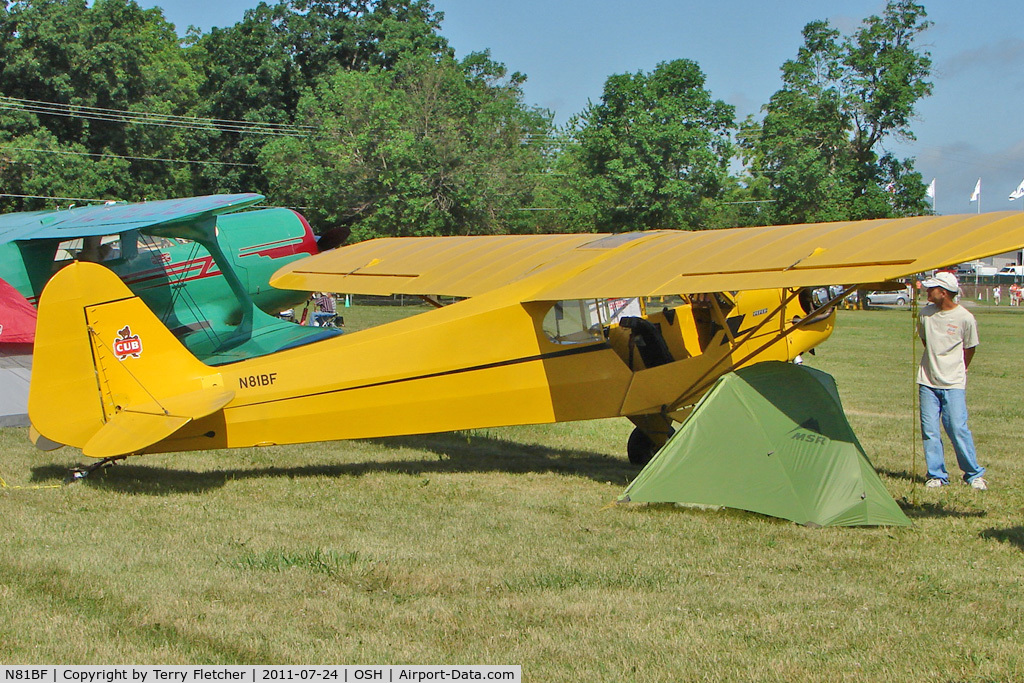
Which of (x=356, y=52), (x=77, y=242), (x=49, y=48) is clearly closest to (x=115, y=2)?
(x=49, y=48)

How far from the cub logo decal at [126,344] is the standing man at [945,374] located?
18.8 feet

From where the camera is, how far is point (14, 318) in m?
9.71

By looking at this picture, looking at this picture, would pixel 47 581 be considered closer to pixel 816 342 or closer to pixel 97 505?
pixel 97 505

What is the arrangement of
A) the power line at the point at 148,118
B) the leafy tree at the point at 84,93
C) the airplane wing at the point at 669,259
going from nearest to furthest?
the airplane wing at the point at 669,259, the leafy tree at the point at 84,93, the power line at the point at 148,118

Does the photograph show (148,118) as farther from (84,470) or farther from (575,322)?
(575,322)

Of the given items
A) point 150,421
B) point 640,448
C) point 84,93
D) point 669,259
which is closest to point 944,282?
point 669,259

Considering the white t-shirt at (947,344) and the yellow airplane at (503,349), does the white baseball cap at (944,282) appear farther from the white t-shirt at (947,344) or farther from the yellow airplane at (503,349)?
the yellow airplane at (503,349)

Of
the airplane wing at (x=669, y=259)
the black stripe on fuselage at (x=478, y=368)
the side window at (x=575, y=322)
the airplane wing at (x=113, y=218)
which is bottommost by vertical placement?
the black stripe on fuselage at (x=478, y=368)

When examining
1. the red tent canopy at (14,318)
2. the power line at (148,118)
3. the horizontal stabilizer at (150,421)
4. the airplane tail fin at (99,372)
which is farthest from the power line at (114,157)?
the horizontal stabilizer at (150,421)

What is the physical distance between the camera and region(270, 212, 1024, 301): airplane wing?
18.9 ft

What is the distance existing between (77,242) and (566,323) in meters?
6.62

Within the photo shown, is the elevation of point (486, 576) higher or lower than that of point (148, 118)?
lower

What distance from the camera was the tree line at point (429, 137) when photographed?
40500mm

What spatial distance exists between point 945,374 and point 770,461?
6.54 ft
